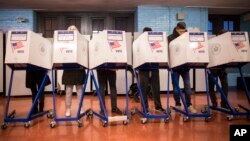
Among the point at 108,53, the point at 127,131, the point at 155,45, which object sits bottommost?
the point at 127,131

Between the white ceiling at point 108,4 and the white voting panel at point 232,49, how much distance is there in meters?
5.19

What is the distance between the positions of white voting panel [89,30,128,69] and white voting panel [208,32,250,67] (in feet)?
4.40

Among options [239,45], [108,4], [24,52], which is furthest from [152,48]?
[108,4]

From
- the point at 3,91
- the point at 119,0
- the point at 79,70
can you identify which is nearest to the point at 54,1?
the point at 119,0

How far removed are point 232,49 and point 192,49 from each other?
1.87ft

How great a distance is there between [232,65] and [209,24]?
712 cm

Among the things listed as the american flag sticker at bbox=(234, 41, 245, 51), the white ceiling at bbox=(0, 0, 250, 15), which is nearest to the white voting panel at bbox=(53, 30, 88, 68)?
the american flag sticker at bbox=(234, 41, 245, 51)

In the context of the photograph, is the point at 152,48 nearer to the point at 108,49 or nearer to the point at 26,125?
the point at 108,49

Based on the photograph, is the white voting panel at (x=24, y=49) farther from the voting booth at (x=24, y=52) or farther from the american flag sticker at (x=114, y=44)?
the american flag sticker at (x=114, y=44)

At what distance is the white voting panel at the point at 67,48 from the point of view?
329 cm

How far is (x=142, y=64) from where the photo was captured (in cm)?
361

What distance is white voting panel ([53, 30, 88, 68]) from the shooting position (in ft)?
10.8

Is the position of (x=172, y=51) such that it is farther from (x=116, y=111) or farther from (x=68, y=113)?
(x=68, y=113)

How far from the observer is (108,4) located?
8.84 meters
